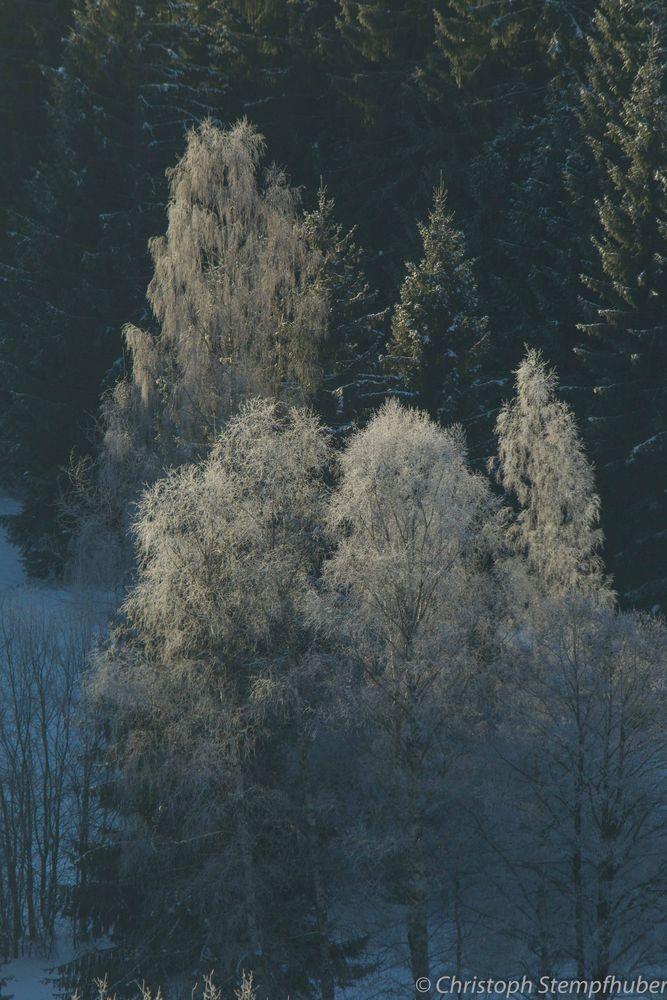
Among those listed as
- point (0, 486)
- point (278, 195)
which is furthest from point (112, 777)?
point (0, 486)

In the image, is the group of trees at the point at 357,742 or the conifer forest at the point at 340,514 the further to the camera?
the conifer forest at the point at 340,514

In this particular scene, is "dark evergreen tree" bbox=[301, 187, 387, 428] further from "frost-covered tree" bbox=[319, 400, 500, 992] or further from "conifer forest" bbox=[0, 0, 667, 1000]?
"frost-covered tree" bbox=[319, 400, 500, 992]

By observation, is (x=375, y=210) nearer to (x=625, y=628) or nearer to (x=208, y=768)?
(x=625, y=628)

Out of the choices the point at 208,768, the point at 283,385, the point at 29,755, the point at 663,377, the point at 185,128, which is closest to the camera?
the point at 208,768

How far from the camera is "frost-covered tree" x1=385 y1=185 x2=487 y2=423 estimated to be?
1182 inches

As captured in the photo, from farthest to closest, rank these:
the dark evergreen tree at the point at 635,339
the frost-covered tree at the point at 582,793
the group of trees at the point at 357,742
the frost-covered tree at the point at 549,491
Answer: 1. the dark evergreen tree at the point at 635,339
2. the frost-covered tree at the point at 549,491
3. the frost-covered tree at the point at 582,793
4. the group of trees at the point at 357,742

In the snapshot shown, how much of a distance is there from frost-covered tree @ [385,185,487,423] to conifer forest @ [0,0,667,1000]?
0.33 ft

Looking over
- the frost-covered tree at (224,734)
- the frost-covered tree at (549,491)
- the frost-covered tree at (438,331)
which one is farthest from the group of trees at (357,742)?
the frost-covered tree at (438,331)

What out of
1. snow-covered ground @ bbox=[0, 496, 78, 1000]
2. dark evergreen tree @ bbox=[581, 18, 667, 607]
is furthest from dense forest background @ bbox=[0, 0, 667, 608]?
snow-covered ground @ bbox=[0, 496, 78, 1000]

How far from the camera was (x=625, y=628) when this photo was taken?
2198cm

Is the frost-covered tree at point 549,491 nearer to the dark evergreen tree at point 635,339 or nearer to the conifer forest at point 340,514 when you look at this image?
the conifer forest at point 340,514

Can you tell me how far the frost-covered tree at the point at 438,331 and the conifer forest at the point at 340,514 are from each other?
0.10m

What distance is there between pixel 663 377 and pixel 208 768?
16651mm

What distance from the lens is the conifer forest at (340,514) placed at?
66.2ft
